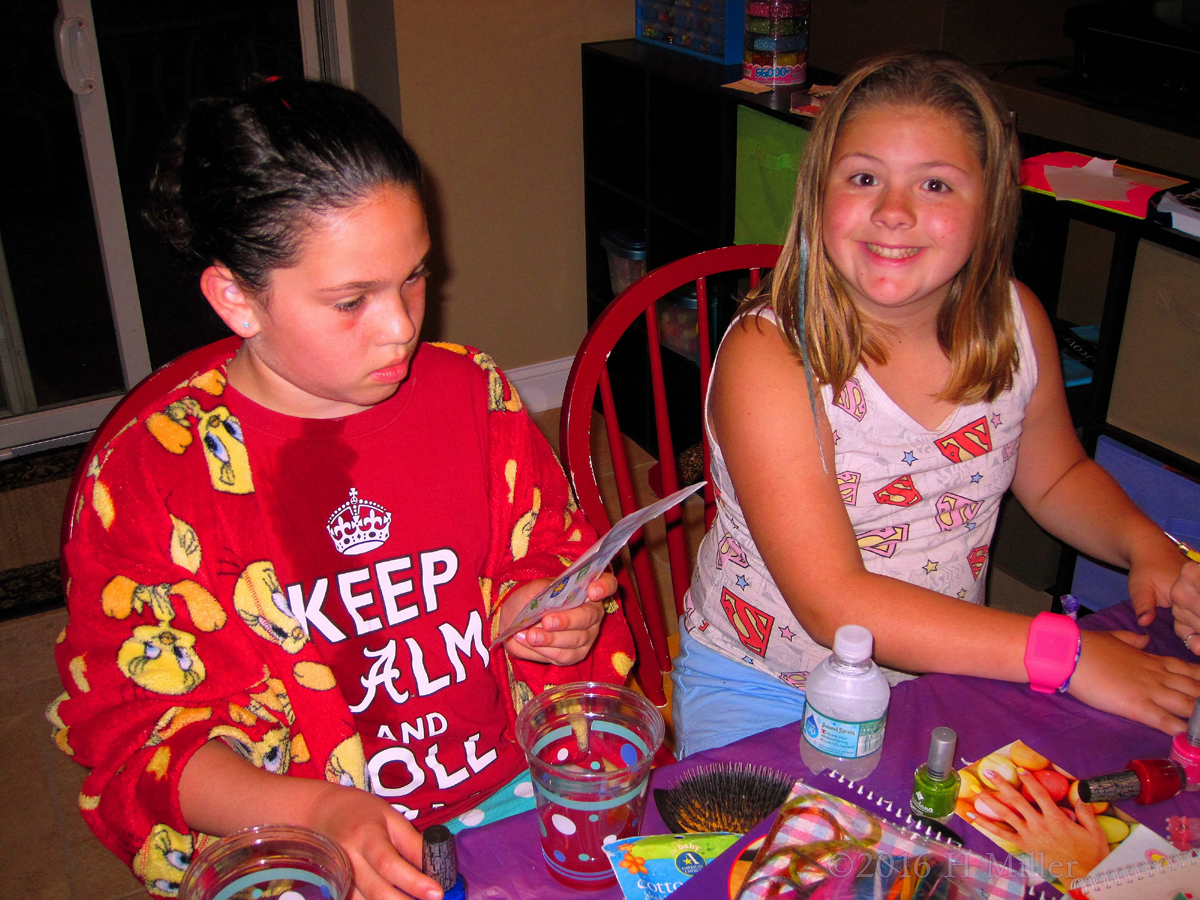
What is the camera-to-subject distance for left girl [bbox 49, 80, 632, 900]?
0.94 meters

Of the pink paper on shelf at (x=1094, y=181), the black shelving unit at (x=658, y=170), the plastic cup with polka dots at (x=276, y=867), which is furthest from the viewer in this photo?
the black shelving unit at (x=658, y=170)

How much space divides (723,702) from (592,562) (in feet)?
1.74

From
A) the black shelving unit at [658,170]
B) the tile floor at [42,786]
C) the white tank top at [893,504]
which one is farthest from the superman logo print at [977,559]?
the black shelving unit at [658,170]

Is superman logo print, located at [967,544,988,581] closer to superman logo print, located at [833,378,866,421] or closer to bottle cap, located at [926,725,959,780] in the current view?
superman logo print, located at [833,378,866,421]

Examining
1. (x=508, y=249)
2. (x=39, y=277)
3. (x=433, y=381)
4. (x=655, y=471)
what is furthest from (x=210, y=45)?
(x=433, y=381)

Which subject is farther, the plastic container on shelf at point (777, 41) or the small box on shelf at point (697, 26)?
the small box on shelf at point (697, 26)

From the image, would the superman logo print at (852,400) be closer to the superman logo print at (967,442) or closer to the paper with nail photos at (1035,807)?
the superman logo print at (967,442)

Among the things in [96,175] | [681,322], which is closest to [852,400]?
[681,322]

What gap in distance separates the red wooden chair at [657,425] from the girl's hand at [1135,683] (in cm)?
54

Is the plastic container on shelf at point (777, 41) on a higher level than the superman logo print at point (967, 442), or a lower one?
higher

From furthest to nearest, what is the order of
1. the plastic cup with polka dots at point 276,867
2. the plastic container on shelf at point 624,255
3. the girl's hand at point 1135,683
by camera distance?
the plastic container on shelf at point 624,255 < the girl's hand at point 1135,683 < the plastic cup with polka dots at point 276,867

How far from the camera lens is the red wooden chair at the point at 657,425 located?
1383mm

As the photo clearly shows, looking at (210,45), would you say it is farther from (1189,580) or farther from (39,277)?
(1189,580)

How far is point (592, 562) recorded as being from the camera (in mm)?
881
